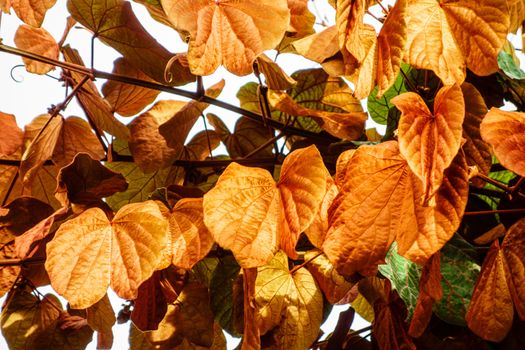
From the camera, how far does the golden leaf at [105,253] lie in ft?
1.58

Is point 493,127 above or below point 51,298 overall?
above

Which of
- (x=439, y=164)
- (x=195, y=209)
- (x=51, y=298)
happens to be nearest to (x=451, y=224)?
(x=439, y=164)

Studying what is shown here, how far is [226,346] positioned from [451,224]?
396 millimetres

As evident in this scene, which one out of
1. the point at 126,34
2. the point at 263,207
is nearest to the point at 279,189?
the point at 263,207

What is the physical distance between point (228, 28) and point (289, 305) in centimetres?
26

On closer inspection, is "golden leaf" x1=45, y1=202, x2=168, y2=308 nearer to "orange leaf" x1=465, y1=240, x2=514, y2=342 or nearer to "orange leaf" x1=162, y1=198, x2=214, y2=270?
"orange leaf" x1=162, y1=198, x2=214, y2=270

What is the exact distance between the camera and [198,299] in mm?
624

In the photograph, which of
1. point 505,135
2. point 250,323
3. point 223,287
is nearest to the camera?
point 505,135

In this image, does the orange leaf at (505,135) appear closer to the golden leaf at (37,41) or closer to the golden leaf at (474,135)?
the golden leaf at (474,135)

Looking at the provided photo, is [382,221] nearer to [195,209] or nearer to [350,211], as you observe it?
[350,211]

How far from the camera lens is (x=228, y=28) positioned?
503 millimetres

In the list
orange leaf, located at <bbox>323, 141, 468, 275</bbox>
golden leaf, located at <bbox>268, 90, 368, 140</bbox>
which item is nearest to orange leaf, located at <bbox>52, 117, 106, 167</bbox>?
golden leaf, located at <bbox>268, 90, 368, 140</bbox>

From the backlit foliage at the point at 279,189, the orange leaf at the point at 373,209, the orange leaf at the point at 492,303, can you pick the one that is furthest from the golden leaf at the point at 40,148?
the orange leaf at the point at 492,303

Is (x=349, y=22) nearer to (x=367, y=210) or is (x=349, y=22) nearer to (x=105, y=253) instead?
(x=367, y=210)
